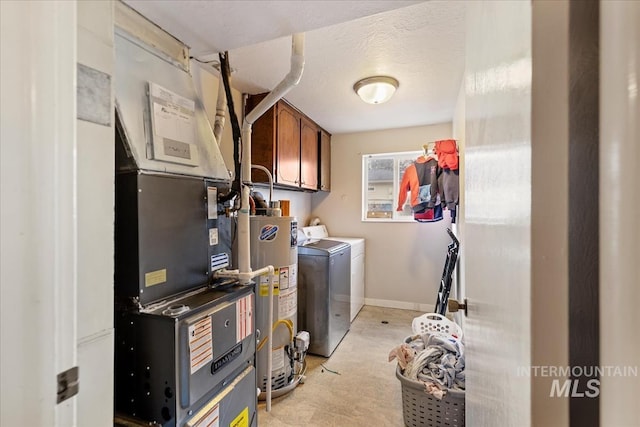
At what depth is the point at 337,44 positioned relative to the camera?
5.74ft

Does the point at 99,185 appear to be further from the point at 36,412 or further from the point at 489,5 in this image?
the point at 489,5

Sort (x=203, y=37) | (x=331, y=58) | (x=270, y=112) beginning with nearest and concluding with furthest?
(x=203, y=37)
(x=331, y=58)
(x=270, y=112)

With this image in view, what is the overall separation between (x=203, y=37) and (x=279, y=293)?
165 centimetres

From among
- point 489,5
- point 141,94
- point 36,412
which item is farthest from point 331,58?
point 36,412

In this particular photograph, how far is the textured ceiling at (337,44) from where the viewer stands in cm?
115

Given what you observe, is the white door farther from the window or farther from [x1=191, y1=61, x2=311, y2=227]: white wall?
the window

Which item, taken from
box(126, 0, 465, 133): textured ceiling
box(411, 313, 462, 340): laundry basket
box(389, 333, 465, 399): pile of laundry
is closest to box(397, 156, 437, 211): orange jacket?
box(126, 0, 465, 133): textured ceiling

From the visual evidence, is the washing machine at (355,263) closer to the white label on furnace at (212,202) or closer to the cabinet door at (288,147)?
the cabinet door at (288,147)

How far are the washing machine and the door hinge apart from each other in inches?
111

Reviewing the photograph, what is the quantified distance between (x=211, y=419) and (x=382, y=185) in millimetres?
3351

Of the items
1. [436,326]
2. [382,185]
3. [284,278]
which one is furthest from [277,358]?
[382,185]

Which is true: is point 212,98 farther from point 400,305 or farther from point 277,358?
point 400,305

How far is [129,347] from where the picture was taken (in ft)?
3.34

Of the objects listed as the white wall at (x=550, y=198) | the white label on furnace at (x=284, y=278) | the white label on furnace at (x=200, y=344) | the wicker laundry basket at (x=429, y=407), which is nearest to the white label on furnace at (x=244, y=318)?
the white label on furnace at (x=200, y=344)
